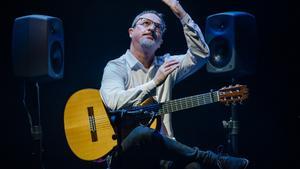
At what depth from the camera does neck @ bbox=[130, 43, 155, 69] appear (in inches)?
151

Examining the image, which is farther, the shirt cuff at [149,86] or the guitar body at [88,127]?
the guitar body at [88,127]

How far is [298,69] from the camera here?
13.6ft

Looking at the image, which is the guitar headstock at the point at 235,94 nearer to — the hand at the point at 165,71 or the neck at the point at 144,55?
the hand at the point at 165,71

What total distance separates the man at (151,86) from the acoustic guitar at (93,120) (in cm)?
18

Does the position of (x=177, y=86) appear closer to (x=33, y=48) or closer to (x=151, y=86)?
(x=151, y=86)

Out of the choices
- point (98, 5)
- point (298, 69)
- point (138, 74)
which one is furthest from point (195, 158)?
point (98, 5)

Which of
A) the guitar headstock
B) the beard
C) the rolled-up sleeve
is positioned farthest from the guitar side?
the guitar headstock

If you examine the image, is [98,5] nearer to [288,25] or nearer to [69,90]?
[69,90]

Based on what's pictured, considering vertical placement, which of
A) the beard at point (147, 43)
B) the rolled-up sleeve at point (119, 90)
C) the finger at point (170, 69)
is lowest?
the rolled-up sleeve at point (119, 90)

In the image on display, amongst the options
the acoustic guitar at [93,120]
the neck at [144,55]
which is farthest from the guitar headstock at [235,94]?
the neck at [144,55]

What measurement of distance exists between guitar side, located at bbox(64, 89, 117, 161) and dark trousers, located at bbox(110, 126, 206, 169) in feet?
1.88

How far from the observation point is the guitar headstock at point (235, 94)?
3.39 meters

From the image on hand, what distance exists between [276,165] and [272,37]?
1.15 metres

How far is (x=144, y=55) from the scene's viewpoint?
387 cm
